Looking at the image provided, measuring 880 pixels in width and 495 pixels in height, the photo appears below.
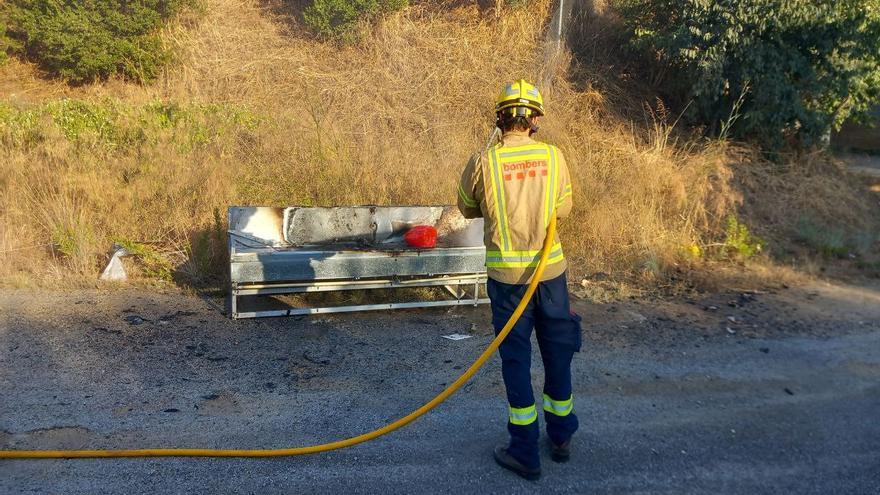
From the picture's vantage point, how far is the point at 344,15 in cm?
1312

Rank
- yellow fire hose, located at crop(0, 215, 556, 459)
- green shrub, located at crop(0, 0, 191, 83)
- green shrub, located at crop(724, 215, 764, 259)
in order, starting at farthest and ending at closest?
green shrub, located at crop(0, 0, 191, 83), green shrub, located at crop(724, 215, 764, 259), yellow fire hose, located at crop(0, 215, 556, 459)

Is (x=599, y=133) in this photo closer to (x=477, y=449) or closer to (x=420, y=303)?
(x=420, y=303)

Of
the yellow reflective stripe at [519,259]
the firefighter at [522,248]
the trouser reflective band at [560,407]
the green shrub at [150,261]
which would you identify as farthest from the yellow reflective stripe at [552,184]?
the green shrub at [150,261]

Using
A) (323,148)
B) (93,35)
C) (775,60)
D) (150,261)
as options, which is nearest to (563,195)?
(150,261)

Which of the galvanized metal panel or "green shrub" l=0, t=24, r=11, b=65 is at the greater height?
"green shrub" l=0, t=24, r=11, b=65

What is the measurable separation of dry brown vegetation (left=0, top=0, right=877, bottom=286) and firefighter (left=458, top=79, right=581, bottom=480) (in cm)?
432

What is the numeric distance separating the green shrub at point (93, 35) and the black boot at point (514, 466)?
427 inches

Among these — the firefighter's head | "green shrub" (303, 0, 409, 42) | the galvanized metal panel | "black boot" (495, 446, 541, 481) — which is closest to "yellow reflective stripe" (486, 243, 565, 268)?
the firefighter's head

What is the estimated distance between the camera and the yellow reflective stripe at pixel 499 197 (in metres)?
3.54

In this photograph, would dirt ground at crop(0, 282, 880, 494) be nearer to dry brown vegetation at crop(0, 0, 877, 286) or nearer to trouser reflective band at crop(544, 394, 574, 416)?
trouser reflective band at crop(544, 394, 574, 416)

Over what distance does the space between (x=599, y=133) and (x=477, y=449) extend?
8.02m

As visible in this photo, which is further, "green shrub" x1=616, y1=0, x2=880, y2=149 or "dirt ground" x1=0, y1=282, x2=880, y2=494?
"green shrub" x1=616, y1=0, x2=880, y2=149

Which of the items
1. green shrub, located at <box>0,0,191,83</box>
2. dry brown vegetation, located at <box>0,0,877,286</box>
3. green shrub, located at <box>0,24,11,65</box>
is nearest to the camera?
dry brown vegetation, located at <box>0,0,877,286</box>

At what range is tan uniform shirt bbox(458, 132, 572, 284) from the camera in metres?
3.53
